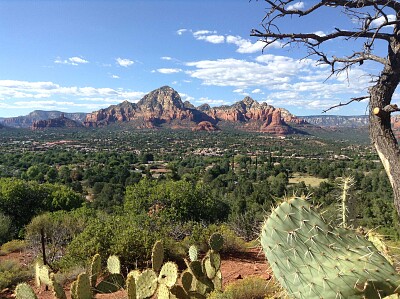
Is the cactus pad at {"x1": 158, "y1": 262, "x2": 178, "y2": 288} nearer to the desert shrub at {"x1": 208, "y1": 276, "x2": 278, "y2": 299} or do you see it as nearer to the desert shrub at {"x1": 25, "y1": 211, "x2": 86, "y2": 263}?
the desert shrub at {"x1": 208, "y1": 276, "x2": 278, "y2": 299}

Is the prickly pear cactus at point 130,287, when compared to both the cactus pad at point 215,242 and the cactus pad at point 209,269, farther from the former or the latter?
the cactus pad at point 215,242

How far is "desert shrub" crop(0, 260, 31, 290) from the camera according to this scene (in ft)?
25.7

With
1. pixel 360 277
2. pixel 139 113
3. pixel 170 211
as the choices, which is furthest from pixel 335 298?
pixel 139 113

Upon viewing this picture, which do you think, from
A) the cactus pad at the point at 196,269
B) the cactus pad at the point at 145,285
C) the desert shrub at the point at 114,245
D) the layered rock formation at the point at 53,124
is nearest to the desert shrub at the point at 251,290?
the cactus pad at the point at 196,269

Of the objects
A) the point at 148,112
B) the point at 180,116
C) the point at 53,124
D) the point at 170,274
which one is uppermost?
the point at 148,112

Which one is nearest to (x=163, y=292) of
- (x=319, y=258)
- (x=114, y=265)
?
(x=114, y=265)

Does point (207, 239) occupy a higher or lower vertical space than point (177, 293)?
lower

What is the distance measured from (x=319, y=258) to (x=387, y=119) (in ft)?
7.74

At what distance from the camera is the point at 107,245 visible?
28.8 ft

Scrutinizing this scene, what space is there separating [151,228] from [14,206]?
1107 centimetres

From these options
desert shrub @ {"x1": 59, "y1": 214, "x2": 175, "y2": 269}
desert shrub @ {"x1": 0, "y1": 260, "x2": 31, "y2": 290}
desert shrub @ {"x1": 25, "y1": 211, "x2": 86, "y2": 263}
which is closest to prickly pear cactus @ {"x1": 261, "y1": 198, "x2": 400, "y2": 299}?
desert shrub @ {"x1": 59, "y1": 214, "x2": 175, "y2": 269}

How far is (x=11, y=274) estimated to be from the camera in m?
8.16

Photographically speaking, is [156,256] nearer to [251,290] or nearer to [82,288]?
[82,288]

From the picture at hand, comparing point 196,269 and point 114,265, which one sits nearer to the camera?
point 114,265
